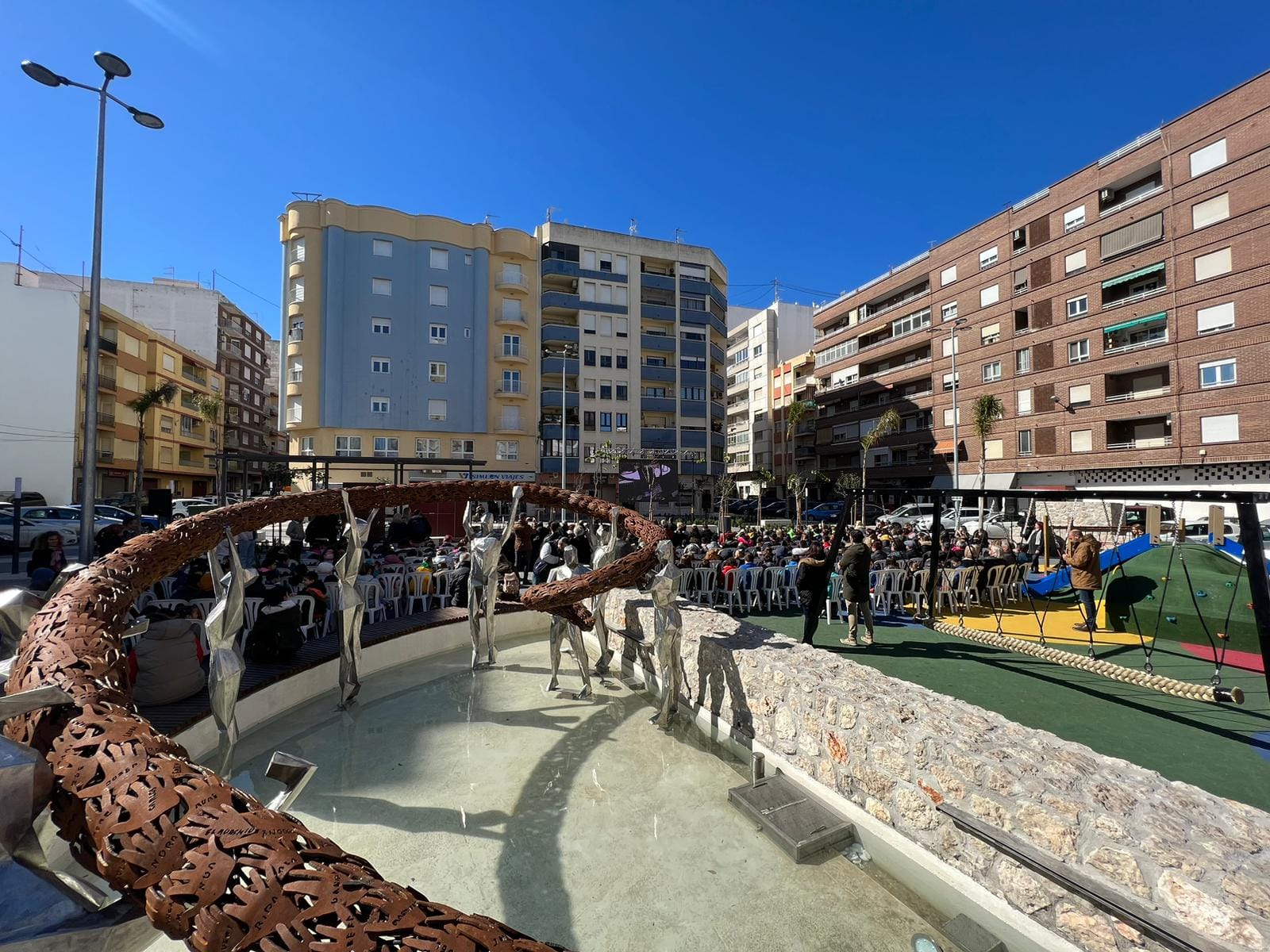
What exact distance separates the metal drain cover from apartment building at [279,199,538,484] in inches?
1257

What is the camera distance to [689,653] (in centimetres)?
608

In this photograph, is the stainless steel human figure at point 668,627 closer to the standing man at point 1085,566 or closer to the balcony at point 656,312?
the standing man at point 1085,566

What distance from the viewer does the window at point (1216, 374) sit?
26172 millimetres

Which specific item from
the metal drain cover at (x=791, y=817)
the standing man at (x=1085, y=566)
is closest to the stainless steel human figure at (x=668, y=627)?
the metal drain cover at (x=791, y=817)

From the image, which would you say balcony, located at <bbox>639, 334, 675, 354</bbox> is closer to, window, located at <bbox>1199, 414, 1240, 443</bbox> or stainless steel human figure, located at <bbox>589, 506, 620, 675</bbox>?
window, located at <bbox>1199, 414, 1240, 443</bbox>

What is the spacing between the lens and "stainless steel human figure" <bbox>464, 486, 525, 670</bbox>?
6918 millimetres

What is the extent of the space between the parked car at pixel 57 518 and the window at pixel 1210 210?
47833 mm

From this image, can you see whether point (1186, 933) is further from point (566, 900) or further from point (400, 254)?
point (400, 254)

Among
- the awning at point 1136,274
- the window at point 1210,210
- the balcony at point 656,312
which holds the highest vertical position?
the balcony at point 656,312

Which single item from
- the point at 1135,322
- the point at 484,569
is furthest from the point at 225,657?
the point at 1135,322

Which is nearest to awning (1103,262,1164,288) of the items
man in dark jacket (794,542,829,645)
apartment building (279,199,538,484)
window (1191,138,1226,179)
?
window (1191,138,1226,179)

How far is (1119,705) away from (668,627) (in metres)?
5.52

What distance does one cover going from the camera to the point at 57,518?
21.3m

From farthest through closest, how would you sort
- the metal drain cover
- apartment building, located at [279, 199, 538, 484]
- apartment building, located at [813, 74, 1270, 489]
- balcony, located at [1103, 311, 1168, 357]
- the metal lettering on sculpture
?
apartment building, located at [279, 199, 538, 484]
balcony, located at [1103, 311, 1168, 357]
apartment building, located at [813, 74, 1270, 489]
the metal lettering on sculpture
the metal drain cover
